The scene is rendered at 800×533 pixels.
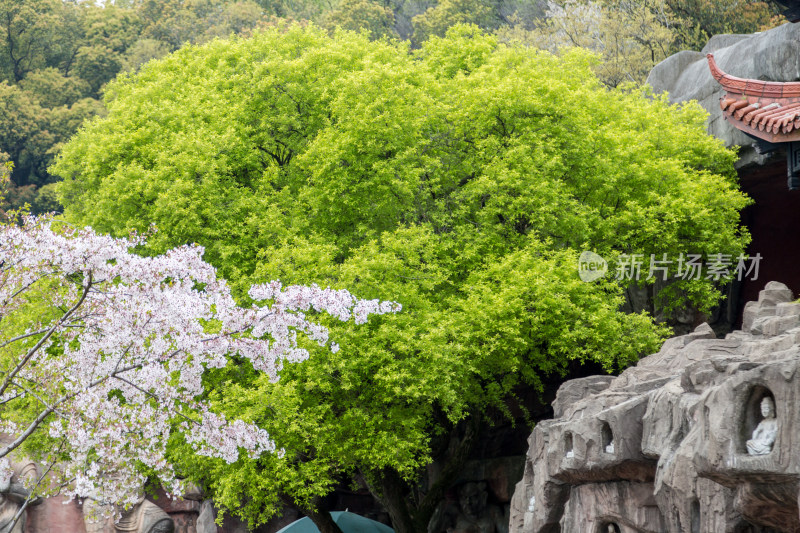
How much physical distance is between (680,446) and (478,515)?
14.3 m

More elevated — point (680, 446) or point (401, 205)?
point (680, 446)

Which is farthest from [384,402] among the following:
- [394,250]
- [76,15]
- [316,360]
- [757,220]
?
[76,15]

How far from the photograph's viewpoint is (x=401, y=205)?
20.5m

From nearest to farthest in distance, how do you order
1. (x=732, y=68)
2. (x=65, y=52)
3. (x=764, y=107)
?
(x=764, y=107)
(x=732, y=68)
(x=65, y=52)

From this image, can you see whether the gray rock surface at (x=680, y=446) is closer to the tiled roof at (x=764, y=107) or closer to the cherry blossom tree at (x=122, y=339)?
the tiled roof at (x=764, y=107)

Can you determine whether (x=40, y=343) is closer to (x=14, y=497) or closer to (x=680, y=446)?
(x=680, y=446)

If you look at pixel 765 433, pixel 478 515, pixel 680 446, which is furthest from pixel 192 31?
pixel 765 433

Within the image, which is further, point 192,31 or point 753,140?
point 192,31

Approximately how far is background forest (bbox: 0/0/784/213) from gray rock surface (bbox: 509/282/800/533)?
2463cm

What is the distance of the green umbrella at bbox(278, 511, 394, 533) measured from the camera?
20.9m

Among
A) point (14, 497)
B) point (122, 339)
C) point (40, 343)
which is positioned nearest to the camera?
point (40, 343)

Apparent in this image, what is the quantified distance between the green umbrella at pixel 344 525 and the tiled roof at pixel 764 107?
12267 millimetres

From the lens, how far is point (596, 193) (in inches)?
821

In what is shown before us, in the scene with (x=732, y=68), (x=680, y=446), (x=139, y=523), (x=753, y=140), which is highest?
(x=732, y=68)
